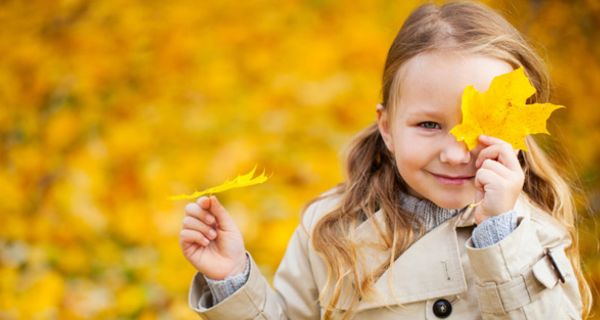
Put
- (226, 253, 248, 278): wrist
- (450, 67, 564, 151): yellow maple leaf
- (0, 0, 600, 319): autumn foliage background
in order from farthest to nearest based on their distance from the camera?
1. (0, 0, 600, 319): autumn foliage background
2. (226, 253, 248, 278): wrist
3. (450, 67, 564, 151): yellow maple leaf

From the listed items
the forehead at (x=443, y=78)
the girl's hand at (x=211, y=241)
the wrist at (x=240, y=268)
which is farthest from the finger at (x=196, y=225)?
the forehead at (x=443, y=78)

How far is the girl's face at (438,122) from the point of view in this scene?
6.68ft

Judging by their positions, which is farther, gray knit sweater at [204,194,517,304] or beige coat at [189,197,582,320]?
gray knit sweater at [204,194,517,304]

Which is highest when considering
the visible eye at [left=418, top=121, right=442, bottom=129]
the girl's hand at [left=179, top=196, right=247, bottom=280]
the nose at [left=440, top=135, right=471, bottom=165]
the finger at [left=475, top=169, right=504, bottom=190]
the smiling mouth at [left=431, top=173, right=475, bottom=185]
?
the girl's hand at [left=179, top=196, right=247, bottom=280]

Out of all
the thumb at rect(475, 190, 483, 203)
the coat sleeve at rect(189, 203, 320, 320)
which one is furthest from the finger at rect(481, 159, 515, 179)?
the coat sleeve at rect(189, 203, 320, 320)

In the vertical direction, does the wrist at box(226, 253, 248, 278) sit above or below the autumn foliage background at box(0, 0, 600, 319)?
below

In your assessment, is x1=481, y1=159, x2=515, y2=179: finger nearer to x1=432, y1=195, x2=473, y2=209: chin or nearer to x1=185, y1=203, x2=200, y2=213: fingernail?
x1=432, y1=195, x2=473, y2=209: chin

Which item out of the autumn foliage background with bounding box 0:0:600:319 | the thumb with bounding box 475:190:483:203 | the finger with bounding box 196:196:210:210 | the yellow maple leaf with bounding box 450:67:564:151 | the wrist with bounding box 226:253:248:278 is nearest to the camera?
the yellow maple leaf with bounding box 450:67:564:151

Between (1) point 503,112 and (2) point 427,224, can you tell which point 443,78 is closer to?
(1) point 503,112

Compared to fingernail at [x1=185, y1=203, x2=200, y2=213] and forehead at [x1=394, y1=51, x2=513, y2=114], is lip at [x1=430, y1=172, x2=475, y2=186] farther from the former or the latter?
fingernail at [x1=185, y1=203, x2=200, y2=213]

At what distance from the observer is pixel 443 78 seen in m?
2.05

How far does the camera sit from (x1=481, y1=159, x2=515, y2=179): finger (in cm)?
195

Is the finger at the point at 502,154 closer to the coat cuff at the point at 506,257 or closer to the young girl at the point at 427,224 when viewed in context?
the young girl at the point at 427,224

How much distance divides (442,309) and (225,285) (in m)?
0.53
